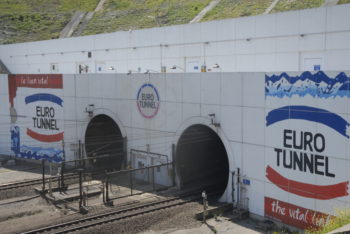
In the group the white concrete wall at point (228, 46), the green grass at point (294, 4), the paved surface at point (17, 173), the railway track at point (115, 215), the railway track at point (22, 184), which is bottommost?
the paved surface at point (17, 173)

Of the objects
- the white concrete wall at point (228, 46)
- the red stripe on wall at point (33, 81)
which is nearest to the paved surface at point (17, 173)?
the red stripe on wall at point (33, 81)

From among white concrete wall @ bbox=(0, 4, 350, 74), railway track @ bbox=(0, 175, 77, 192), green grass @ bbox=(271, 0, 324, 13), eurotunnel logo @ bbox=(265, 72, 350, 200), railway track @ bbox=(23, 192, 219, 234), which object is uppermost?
green grass @ bbox=(271, 0, 324, 13)

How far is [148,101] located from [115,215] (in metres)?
7.27


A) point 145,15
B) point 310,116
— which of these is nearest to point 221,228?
point 310,116

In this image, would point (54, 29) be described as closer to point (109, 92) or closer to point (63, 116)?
point (63, 116)

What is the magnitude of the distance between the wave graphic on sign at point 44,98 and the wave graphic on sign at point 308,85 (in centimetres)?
1670

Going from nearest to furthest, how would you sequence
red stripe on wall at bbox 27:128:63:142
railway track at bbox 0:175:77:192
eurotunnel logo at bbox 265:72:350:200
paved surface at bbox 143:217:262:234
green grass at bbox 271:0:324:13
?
eurotunnel logo at bbox 265:72:350:200 → paved surface at bbox 143:217:262:234 → railway track at bbox 0:175:77:192 → red stripe on wall at bbox 27:128:63:142 → green grass at bbox 271:0:324:13

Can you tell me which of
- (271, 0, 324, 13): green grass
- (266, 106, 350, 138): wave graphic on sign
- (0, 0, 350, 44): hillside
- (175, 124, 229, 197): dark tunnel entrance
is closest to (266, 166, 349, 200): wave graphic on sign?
(266, 106, 350, 138): wave graphic on sign

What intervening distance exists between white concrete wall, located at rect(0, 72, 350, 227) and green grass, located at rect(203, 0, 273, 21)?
748 inches

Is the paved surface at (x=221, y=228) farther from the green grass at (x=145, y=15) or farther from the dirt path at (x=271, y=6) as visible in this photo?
the green grass at (x=145, y=15)

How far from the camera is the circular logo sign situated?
24297 millimetres

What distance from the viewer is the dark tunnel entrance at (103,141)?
29234 mm

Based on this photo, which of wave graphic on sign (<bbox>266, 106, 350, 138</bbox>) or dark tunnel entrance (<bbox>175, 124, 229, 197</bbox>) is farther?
dark tunnel entrance (<bbox>175, 124, 229, 197</bbox>)

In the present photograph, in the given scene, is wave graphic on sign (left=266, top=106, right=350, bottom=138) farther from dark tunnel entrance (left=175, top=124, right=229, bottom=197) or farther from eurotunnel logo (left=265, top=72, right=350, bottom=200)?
dark tunnel entrance (left=175, top=124, right=229, bottom=197)
